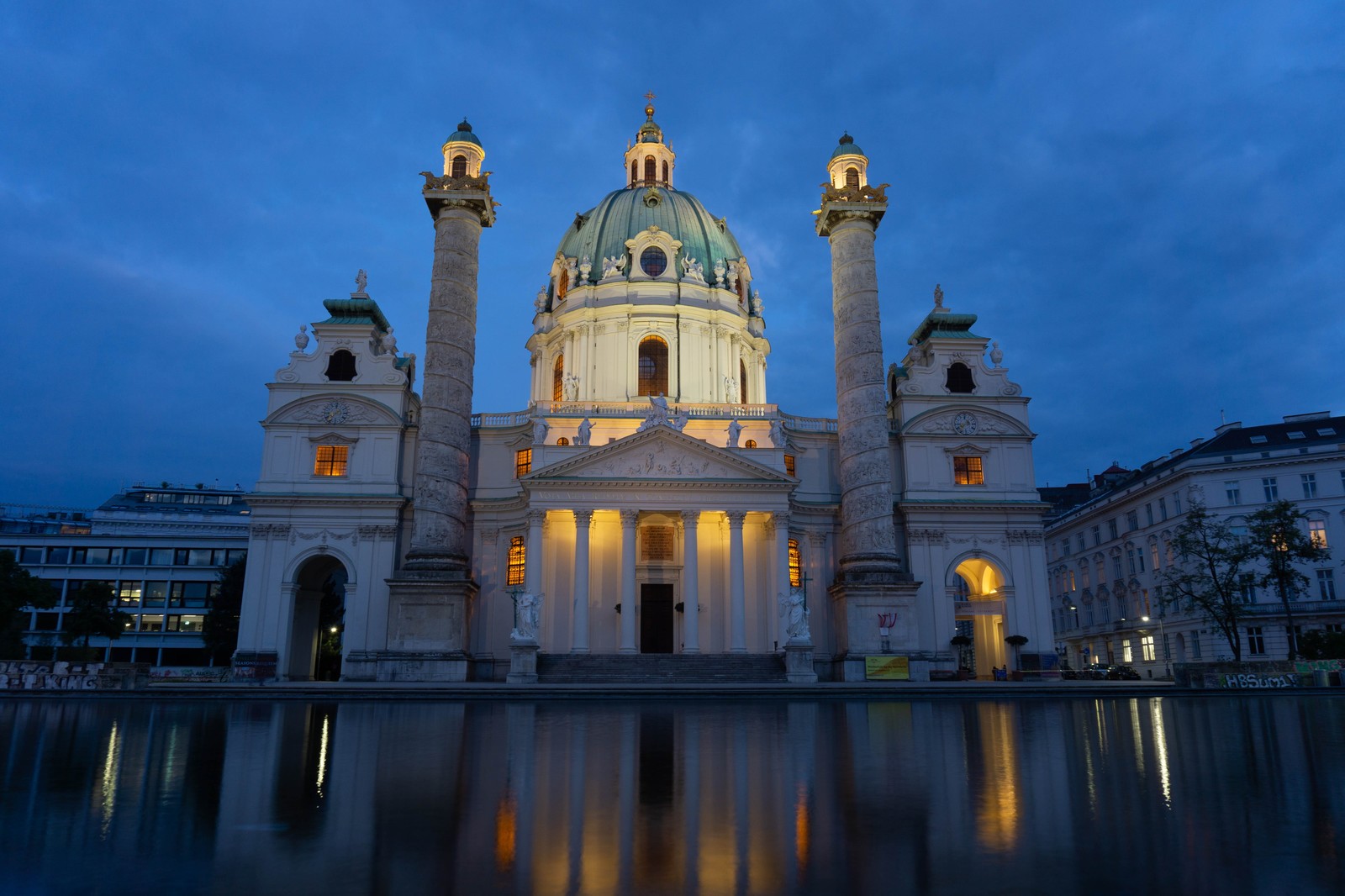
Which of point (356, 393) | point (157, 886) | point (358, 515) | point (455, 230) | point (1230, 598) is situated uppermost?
point (455, 230)

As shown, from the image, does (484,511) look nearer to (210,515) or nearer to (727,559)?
(727,559)


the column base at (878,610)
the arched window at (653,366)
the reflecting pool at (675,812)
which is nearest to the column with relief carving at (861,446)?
the column base at (878,610)

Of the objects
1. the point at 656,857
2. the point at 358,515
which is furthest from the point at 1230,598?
the point at 656,857

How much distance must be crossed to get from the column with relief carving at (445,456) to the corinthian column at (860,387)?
58.2 feet

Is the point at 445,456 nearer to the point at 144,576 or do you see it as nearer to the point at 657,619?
the point at 657,619

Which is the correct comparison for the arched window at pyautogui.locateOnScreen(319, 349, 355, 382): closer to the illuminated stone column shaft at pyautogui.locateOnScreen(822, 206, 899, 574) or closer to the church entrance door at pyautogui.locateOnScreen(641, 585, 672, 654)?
the church entrance door at pyautogui.locateOnScreen(641, 585, 672, 654)

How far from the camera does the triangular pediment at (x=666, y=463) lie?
4247 centimetres

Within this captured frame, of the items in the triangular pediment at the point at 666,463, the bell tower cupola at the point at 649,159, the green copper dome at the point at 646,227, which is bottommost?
the triangular pediment at the point at 666,463

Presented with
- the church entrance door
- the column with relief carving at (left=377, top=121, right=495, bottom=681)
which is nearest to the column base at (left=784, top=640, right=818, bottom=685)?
the church entrance door

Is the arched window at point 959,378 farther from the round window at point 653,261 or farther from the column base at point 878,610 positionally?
the round window at point 653,261

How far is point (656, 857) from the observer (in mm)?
5648

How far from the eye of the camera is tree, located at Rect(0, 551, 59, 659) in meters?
47.0

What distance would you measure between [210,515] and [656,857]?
102 metres

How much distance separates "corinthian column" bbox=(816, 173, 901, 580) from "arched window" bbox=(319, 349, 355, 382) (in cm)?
2541
